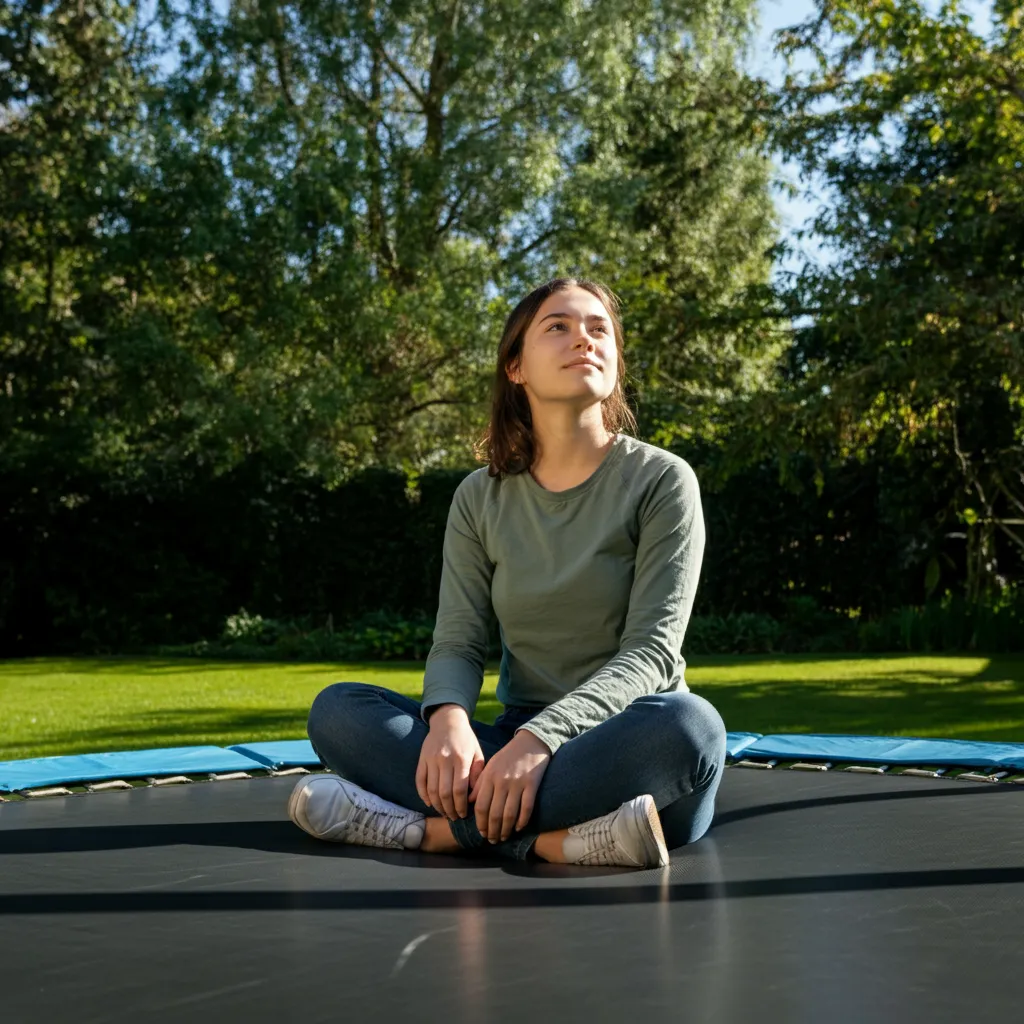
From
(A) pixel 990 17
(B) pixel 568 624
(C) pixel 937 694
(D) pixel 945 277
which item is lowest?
(C) pixel 937 694

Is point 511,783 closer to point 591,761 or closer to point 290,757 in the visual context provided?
point 591,761

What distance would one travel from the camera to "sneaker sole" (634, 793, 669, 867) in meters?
1.56

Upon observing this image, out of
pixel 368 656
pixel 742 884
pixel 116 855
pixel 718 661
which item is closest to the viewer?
pixel 742 884

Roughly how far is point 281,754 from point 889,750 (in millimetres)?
1265

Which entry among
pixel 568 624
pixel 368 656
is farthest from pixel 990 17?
pixel 568 624

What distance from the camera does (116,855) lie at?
1745mm

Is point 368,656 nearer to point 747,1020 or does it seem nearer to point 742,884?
point 742,884

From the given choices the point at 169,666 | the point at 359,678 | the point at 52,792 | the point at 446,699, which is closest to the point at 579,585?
the point at 446,699

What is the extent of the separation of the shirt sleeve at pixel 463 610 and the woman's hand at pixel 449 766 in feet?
0.40

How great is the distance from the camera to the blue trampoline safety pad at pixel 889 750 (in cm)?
248

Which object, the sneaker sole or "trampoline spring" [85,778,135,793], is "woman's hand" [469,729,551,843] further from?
"trampoline spring" [85,778,135,793]

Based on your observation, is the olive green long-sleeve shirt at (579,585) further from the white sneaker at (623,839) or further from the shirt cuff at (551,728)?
the white sneaker at (623,839)

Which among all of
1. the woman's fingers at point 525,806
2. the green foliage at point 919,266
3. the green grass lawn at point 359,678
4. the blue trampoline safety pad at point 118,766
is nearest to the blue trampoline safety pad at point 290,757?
the blue trampoline safety pad at point 118,766

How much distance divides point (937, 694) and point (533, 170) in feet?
17.0
